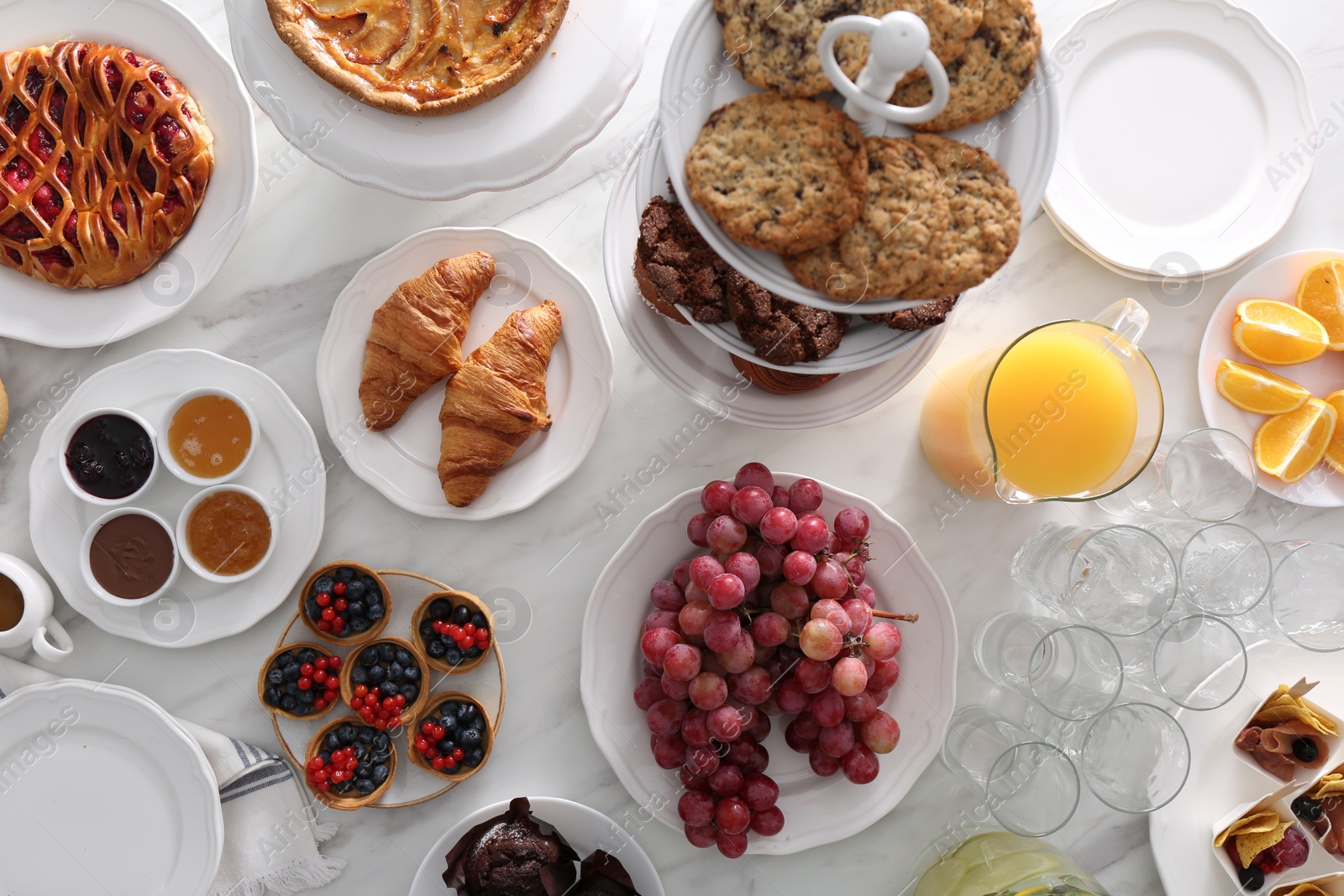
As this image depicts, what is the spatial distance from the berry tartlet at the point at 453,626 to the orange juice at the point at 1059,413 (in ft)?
3.42

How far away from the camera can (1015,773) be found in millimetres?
1664

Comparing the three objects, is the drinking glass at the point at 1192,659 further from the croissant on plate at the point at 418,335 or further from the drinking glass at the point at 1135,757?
the croissant on plate at the point at 418,335

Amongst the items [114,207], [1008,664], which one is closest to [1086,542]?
[1008,664]

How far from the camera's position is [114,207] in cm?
169

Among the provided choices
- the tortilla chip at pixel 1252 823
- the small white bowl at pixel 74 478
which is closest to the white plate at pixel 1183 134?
the tortilla chip at pixel 1252 823

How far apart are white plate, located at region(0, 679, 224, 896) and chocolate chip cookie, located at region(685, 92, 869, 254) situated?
153cm

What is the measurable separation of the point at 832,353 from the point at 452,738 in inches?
43.3

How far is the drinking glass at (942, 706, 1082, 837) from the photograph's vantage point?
162 cm

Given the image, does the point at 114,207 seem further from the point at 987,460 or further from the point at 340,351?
the point at 987,460

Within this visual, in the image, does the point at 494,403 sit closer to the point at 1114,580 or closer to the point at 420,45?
the point at 420,45

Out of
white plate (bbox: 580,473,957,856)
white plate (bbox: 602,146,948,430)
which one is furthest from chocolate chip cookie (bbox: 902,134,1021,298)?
white plate (bbox: 580,473,957,856)

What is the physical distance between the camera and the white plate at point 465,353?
1.74m

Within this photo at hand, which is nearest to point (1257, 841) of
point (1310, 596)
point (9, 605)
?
point (1310, 596)

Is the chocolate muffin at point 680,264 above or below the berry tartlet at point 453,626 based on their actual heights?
above
